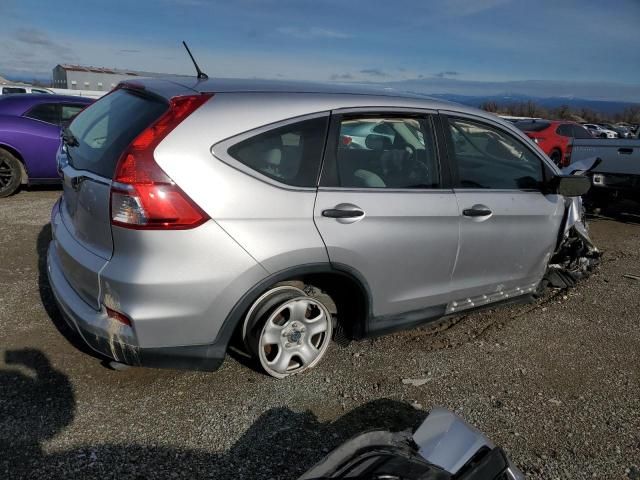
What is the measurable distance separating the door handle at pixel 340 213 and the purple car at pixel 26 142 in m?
6.36

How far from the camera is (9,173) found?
7.65m

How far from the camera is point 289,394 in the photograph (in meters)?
3.07

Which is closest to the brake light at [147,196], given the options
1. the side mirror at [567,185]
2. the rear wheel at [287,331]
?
the rear wheel at [287,331]

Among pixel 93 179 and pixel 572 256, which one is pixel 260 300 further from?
pixel 572 256

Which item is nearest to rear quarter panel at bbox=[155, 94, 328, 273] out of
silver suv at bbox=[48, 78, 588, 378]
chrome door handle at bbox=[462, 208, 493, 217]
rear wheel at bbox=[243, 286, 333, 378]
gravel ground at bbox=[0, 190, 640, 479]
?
silver suv at bbox=[48, 78, 588, 378]

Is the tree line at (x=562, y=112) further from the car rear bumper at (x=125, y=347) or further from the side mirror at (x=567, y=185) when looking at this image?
the car rear bumper at (x=125, y=347)

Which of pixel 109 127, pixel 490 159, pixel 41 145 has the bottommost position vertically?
pixel 41 145

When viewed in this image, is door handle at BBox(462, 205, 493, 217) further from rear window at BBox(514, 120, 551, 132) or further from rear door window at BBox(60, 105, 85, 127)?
rear window at BBox(514, 120, 551, 132)

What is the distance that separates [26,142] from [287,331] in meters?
6.38

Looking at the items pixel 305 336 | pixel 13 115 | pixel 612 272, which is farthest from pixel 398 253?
pixel 13 115

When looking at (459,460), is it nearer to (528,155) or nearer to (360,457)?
(360,457)

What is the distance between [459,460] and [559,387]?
1.93 meters

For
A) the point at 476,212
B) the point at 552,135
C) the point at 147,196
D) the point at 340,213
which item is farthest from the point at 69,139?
the point at 552,135

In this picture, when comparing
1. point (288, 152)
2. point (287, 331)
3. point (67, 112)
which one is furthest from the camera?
point (67, 112)
